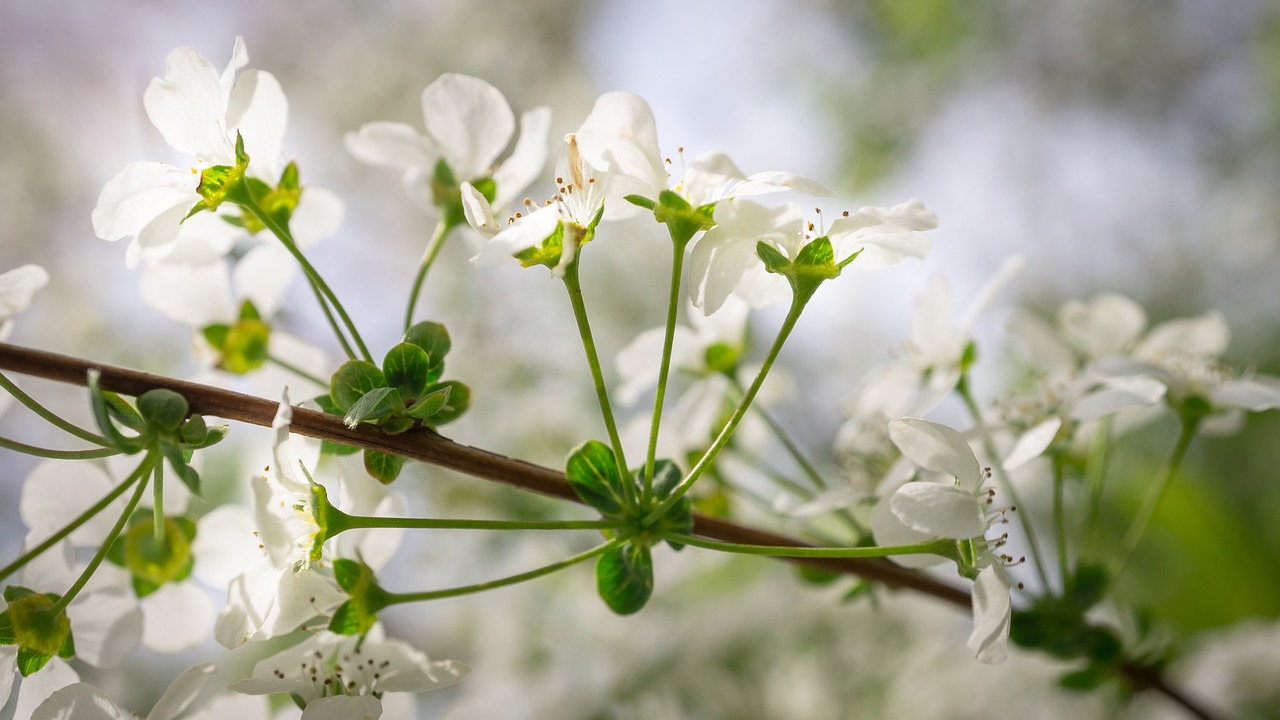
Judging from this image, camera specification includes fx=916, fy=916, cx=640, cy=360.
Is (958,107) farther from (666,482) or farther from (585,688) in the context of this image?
(666,482)

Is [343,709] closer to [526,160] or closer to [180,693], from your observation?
[180,693]

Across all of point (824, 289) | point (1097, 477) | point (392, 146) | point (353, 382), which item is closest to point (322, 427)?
point (353, 382)

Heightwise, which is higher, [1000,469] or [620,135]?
[620,135]

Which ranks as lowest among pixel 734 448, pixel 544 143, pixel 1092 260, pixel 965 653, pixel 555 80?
pixel 965 653

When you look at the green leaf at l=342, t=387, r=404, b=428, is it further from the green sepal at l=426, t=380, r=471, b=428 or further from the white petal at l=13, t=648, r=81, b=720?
the white petal at l=13, t=648, r=81, b=720

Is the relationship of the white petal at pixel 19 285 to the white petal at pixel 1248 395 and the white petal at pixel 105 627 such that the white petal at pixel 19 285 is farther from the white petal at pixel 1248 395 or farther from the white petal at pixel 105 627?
the white petal at pixel 1248 395

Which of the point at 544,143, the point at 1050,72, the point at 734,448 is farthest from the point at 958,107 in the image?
the point at 544,143

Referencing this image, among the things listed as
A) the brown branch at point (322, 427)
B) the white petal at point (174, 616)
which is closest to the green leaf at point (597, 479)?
the brown branch at point (322, 427)
